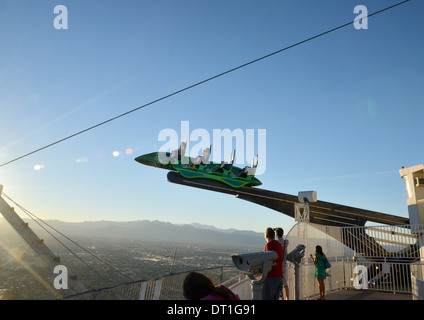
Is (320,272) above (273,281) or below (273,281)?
below

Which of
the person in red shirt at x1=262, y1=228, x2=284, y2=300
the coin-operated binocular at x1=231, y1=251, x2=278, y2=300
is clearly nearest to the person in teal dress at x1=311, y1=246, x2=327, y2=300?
the person in red shirt at x1=262, y1=228, x2=284, y2=300

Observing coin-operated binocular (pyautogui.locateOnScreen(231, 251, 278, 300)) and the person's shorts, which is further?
the person's shorts

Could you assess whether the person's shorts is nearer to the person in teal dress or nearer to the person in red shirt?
the person in red shirt

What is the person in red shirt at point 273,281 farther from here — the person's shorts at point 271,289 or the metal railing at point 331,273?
the metal railing at point 331,273

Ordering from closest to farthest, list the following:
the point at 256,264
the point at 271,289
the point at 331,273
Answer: the point at 256,264
the point at 271,289
the point at 331,273

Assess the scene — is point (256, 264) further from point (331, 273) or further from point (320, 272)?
point (331, 273)

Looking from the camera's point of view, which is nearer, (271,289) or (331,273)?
(271,289)

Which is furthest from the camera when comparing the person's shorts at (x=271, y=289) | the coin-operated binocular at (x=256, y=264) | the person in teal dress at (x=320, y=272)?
the person in teal dress at (x=320, y=272)

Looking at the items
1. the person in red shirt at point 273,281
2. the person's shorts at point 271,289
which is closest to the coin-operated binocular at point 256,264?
the person in red shirt at point 273,281

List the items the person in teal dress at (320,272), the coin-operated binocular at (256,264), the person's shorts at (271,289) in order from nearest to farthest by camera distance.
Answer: the coin-operated binocular at (256,264) < the person's shorts at (271,289) < the person in teal dress at (320,272)

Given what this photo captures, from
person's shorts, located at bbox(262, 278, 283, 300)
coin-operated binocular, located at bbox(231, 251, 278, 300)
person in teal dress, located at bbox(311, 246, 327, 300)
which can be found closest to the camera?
coin-operated binocular, located at bbox(231, 251, 278, 300)

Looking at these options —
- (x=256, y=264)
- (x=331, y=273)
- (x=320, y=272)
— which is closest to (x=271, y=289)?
(x=256, y=264)
